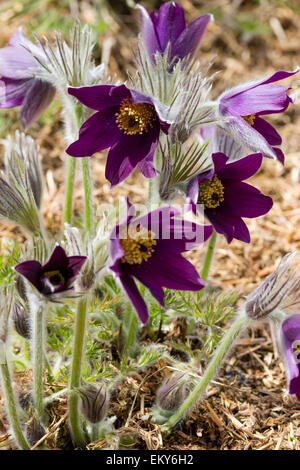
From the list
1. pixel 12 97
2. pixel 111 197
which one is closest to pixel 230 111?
pixel 12 97

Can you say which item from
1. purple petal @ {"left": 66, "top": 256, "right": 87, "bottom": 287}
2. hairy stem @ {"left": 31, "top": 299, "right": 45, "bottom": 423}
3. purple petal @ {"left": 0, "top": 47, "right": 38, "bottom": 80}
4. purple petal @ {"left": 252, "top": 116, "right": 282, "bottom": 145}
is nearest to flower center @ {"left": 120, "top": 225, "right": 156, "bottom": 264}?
purple petal @ {"left": 66, "top": 256, "right": 87, "bottom": 287}

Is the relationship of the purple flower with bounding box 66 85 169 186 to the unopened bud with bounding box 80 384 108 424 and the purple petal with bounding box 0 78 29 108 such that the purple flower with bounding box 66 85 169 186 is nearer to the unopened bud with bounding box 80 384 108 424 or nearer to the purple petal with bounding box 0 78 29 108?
the purple petal with bounding box 0 78 29 108

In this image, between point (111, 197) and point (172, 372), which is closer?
point (172, 372)

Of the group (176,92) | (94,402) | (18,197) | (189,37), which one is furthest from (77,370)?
(189,37)

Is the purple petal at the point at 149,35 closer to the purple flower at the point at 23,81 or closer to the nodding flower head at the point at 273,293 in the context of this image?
the purple flower at the point at 23,81

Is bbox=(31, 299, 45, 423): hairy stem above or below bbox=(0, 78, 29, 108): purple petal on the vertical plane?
below

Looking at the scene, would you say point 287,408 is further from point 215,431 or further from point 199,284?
point 199,284
